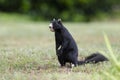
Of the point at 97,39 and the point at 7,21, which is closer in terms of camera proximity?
the point at 97,39

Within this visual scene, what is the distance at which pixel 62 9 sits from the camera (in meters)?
40.8

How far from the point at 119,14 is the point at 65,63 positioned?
29.6m

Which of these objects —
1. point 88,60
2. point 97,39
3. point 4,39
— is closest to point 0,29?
point 4,39

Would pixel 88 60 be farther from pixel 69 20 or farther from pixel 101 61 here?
pixel 69 20

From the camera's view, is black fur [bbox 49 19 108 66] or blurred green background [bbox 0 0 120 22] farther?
blurred green background [bbox 0 0 120 22]

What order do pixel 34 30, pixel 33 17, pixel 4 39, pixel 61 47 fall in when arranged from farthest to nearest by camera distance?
pixel 33 17 < pixel 34 30 < pixel 4 39 < pixel 61 47

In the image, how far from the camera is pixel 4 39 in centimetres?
2402

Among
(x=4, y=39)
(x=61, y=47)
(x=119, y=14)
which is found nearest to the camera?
(x=61, y=47)

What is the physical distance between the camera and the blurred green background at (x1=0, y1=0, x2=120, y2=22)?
4009cm

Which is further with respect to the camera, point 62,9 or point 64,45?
point 62,9

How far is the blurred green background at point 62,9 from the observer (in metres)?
40.1

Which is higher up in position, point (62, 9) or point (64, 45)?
point (64, 45)

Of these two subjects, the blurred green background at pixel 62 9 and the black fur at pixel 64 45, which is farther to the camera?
the blurred green background at pixel 62 9

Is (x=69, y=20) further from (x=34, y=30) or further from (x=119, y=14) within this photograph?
(x=34, y=30)
